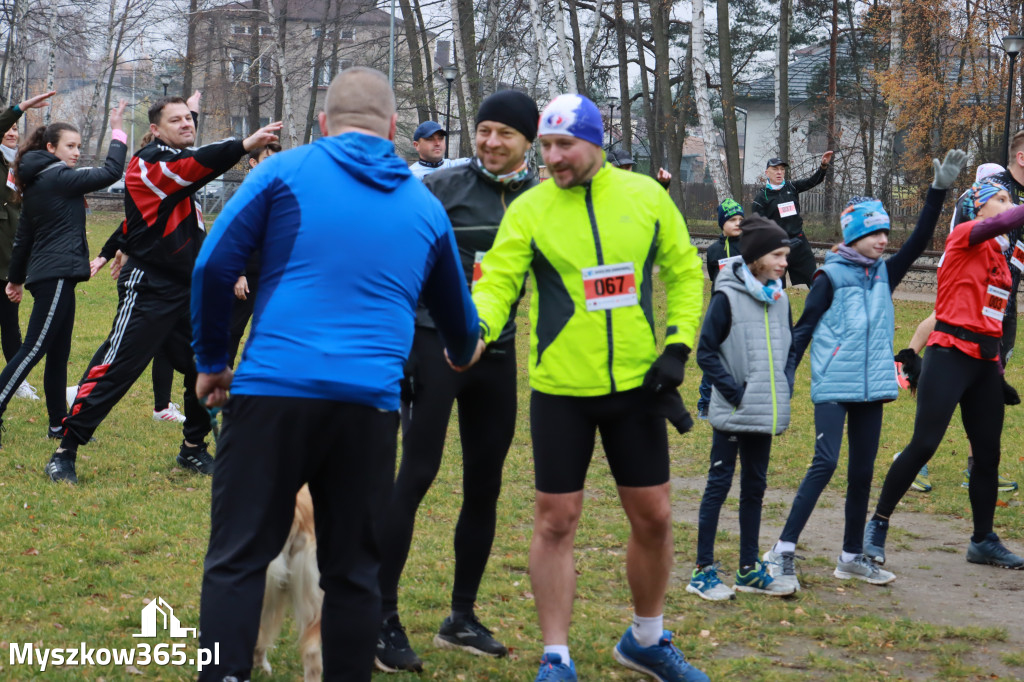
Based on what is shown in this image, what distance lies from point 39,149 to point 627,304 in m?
5.26

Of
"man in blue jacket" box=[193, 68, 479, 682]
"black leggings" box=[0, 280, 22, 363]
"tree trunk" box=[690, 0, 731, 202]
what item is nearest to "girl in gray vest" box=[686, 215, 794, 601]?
"man in blue jacket" box=[193, 68, 479, 682]

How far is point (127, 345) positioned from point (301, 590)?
3.66 meters

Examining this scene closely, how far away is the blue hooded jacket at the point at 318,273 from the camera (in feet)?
Result: 10.3

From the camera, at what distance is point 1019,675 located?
4605 mm

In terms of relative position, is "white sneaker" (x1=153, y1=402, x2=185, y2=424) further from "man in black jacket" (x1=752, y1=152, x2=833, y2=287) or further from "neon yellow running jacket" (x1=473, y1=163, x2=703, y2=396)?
"man in black jacket" (x1=752, y1=152, x2=833, y2=287)

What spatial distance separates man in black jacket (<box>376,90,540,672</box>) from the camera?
172 inches

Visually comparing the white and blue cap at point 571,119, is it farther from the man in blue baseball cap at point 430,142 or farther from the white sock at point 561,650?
the man in blue baseball cap at point 430,142

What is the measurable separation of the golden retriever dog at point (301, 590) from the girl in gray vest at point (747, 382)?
7.47ft

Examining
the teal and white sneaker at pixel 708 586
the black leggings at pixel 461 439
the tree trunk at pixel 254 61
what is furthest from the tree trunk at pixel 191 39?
the black leggings at pixel 461 439

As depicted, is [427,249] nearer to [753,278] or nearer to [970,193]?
[753,278]

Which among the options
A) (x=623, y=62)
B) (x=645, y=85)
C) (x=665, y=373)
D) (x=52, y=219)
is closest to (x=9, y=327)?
(x=52, y=219)

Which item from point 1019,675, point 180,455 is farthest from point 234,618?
point 180,455

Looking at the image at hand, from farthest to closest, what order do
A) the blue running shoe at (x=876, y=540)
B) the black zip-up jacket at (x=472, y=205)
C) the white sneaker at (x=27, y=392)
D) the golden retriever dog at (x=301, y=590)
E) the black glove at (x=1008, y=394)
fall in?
the white sneaker at (x=27, y=392) < the black glove at (x=1008, y=394) < the blue running shoe at (x=876, y=540) < the black zip-up jacket at (x=472, y=205) < the golden retriever dog at (x=301, y=590)

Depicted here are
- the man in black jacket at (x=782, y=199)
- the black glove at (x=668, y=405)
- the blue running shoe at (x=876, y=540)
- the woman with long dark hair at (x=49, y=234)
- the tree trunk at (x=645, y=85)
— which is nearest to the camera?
the black glove at (x=668, y=405)
